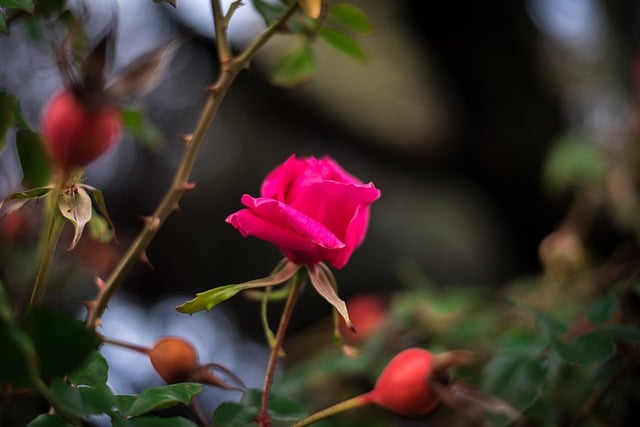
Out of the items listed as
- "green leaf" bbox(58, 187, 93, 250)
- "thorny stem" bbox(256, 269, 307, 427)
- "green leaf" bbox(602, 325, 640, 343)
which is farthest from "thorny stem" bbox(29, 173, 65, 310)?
"green leaf" bbox(602, 325, 640, 343)

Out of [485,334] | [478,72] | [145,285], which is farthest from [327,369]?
[478,72]

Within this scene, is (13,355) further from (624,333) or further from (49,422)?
(624,333)

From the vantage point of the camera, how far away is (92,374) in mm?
300

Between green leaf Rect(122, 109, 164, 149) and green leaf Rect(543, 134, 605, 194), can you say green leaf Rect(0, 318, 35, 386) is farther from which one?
green leaf Rect(543, 134, 605, 194)

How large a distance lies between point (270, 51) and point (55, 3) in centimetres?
131

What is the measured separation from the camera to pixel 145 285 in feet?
4.66

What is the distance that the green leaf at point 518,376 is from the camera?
1.34 ft

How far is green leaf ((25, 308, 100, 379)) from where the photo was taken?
22cm

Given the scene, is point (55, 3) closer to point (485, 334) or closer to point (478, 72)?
point (485, 334)

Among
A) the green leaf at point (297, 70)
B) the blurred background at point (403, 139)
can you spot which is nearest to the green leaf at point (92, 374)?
the green leaf at point (297, 70)

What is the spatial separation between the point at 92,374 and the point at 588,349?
10.9 inches

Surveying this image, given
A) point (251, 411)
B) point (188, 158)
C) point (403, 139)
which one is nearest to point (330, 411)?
point (251, 411)

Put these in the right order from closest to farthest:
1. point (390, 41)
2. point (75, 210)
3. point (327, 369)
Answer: point (75, 210) → point (327, 369) → point (390, 41)

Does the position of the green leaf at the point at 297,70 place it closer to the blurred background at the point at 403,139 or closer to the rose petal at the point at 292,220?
the rose petal at the point at 292,220
